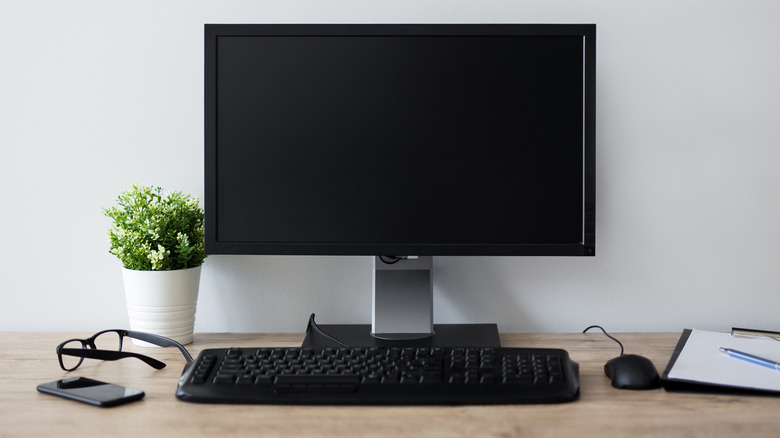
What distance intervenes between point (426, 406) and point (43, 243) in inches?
34.1

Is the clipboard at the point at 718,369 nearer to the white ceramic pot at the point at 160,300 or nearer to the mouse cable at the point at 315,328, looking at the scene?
the mouse cable at the point at 315,328

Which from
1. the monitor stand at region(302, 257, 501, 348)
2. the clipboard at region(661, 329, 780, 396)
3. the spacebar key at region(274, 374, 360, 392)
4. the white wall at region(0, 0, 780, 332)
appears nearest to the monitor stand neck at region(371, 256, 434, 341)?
the monitor stand at region(302, 257, 501, 348)

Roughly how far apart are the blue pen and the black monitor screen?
252 millimetres

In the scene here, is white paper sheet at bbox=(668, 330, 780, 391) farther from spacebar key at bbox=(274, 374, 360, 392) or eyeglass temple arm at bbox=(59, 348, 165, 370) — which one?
eyeglass temple arm at bbox=(59, 348, 165, 370)

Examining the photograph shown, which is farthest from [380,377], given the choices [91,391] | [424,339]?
[91,391]

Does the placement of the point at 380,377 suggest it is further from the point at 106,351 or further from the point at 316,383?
the point at 106,351

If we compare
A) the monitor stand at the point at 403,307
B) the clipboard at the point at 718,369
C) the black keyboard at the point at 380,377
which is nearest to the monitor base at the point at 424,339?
the monitor stand at the point at 403,307

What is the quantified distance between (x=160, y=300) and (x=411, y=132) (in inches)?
20.2

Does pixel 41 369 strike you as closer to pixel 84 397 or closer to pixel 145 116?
pixel 84 397

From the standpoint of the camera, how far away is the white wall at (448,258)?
1.18 meters

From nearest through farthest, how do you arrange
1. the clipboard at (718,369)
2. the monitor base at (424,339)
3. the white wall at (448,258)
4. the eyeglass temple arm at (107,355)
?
the clipboard at (718,369)
the eyeglass temple arm at (107,355)
the monitor base at (424,339)
the white wall at (448,258)

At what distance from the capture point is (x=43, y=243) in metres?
1.22

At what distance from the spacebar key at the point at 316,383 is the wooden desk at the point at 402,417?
0.10 ft

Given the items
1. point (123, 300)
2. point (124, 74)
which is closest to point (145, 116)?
point (124, 74)
